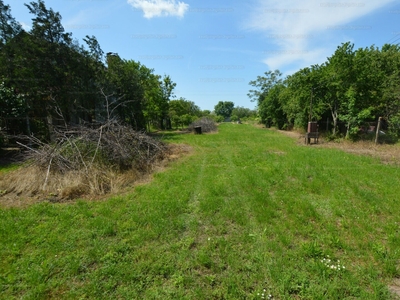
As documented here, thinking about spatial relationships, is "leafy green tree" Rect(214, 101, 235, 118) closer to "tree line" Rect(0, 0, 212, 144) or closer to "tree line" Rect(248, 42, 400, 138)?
"tree line" Rect(248, 42, 400, 138)

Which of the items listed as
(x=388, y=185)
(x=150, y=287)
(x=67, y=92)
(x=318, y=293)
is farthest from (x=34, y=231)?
(x=67, y=92)

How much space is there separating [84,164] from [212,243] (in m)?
3.64

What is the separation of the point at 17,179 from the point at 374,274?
263 inches

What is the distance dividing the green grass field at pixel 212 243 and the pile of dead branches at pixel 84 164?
2.10 feet

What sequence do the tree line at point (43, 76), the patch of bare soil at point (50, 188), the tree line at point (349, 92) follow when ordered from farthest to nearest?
1. the tree line at point (349, 92)
2. the tree line at point (43, 76)
3. the patch of bare soil at point (50, 188)

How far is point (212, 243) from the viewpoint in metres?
2.57

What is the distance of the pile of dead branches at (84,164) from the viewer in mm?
4196

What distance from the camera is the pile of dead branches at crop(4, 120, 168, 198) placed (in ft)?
13.8

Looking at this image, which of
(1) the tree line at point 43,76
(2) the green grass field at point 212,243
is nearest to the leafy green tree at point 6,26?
(1) the tree line at point 43,76

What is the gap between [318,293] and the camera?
180cm

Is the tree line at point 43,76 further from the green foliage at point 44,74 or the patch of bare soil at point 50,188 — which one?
the patch of bare soil at point 50,188

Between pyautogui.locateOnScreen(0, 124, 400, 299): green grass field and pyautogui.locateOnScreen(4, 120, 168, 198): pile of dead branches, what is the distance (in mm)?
641

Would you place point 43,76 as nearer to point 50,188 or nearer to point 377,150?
point 50,188

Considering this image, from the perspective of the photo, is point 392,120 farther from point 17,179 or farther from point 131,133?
point 17,179
